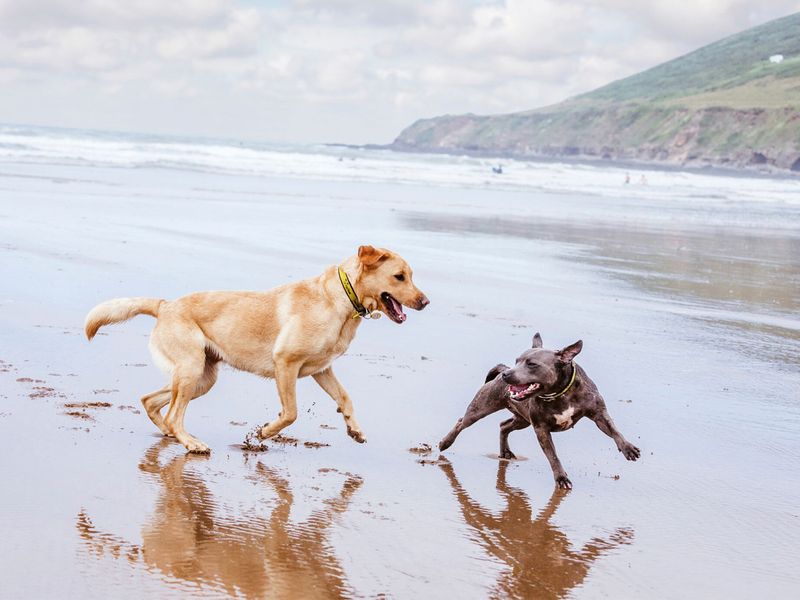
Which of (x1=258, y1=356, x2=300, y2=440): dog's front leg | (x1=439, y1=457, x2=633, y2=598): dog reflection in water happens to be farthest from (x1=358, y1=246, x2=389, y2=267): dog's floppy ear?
(x1=439, y1=457, x2=633, y2=598): dog reflection in water

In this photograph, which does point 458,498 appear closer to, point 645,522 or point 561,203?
point 645,522

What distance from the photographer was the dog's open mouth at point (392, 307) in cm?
677

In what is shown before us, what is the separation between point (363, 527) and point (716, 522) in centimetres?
197

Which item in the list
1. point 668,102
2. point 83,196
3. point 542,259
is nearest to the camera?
point 542,259

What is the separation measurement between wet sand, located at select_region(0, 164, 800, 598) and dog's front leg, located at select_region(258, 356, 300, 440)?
143 mm

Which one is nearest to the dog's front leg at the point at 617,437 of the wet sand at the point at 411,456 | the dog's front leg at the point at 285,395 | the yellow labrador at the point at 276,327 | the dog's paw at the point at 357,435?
the wet sand at the point at 411,456

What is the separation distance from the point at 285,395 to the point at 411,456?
913mm

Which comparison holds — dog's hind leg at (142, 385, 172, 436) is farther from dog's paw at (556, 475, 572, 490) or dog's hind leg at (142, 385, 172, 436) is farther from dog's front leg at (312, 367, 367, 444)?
dog's paw at (556, 475, 572, 490)

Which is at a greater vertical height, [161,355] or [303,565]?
[161,355]

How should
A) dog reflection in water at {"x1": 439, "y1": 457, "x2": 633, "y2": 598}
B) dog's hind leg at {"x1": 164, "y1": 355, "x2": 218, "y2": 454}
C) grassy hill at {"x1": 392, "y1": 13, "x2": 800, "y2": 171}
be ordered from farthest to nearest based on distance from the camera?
grassy hill at {"x1": 392, "y1": 13, "x2": 800, "y2": 171} < dog's hind leg at {"x1": 164, "y1": 355, "x2": 218, "y2": 454} < dog reflection in water at {"x1": 439, "y1": 457, "x2": 633, "y2": 598}

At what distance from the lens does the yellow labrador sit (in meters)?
6.70

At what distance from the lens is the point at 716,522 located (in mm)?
5609

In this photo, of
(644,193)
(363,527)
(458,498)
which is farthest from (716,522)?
(644,193)

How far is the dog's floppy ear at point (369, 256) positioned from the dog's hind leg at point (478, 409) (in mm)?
1113
